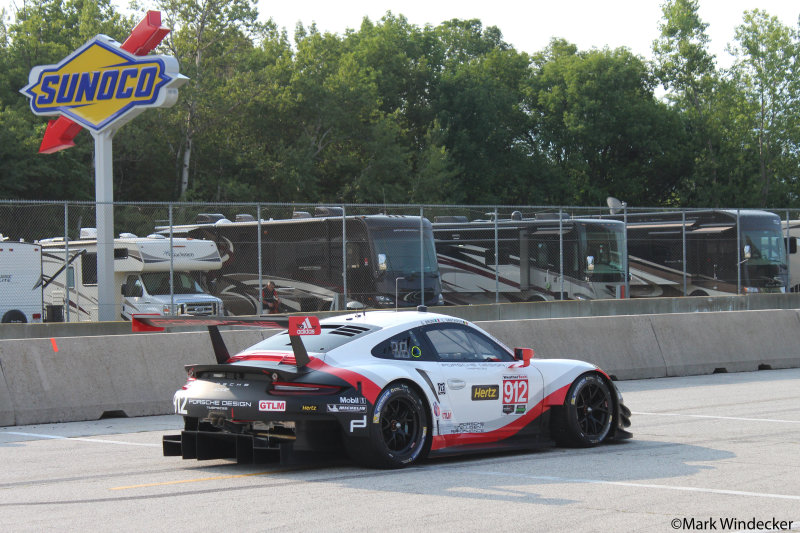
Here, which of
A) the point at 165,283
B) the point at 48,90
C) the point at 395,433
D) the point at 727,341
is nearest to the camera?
the point at 395,433

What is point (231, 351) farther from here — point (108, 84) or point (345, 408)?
point (108, 84)

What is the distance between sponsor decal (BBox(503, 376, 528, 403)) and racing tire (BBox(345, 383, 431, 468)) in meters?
0.96

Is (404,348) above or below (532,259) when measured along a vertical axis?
below

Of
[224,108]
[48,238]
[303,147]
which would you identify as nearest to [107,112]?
[48,238]

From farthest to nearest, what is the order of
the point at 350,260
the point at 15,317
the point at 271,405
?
1. the point at 350,260
2. the point at 15,317
3. the point at 271,405

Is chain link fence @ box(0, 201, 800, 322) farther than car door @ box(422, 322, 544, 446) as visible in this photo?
Yes

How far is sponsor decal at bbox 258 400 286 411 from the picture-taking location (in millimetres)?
8359

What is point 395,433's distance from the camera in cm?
881

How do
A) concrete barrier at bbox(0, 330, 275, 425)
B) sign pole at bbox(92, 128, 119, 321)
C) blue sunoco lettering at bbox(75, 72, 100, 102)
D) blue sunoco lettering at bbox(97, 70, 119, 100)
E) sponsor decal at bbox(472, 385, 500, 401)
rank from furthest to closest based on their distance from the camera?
blue sunoco lettering at bbox(75, 72, 100, 102) → blue sunoco lettering at bbox(97, 70, 119, 100) → sign pole at bbox(92, 128, 119, 321) → concrete barrier at bbox(0, 330, 275, 425) → sponsor decal at bbox(472, 385, 500, 401)

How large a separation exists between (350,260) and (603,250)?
30.7ft

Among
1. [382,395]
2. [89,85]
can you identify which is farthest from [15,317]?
[382,395]

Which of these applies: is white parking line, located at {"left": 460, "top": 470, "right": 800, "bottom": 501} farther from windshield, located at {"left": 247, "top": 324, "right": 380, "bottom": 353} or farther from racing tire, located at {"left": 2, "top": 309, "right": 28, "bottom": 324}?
racing tire, located at {"left": 2, "top": 309, "right": 28, "bottom": 324}

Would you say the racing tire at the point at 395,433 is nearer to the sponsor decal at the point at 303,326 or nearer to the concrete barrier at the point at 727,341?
the sponsor decal at the point at 303,326

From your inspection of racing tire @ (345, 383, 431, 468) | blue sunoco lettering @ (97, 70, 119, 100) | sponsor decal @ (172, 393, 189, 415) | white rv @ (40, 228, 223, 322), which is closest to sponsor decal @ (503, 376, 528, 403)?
racing tire @ (345, 383, 431, 468)
